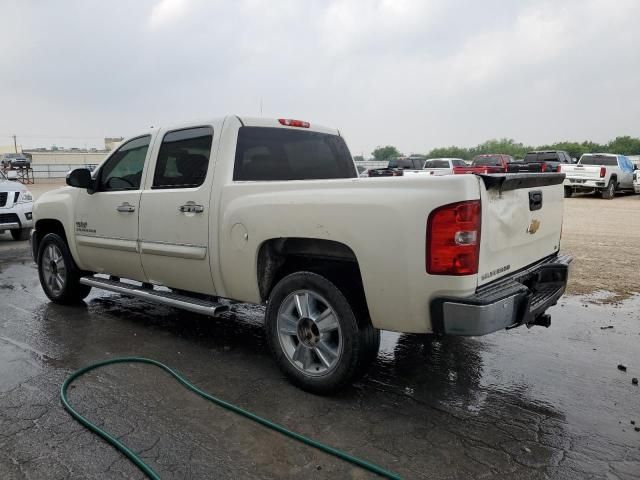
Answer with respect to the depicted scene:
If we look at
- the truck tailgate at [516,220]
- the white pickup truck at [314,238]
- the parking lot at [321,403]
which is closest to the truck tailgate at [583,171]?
the parking lot at [321,403]

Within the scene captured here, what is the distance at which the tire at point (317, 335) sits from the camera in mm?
3324

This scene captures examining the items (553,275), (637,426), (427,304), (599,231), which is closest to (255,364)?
(427,304)

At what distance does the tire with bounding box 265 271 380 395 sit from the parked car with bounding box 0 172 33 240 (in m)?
8.92

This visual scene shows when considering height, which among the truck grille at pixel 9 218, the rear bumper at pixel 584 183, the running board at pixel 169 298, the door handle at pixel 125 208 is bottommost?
the rear bumper at pixel 584 183

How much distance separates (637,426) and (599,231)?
939 cm

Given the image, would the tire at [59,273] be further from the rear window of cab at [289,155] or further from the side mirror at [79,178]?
the rear window of cab at [289,155]

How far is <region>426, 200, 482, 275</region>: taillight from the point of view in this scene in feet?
9.33

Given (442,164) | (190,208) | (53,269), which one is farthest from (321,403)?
(442,164)

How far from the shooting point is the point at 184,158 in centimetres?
445

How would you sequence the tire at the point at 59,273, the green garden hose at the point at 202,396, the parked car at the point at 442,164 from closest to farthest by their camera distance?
the green garden hose at the point at 202,396 < the tire at the point at 59,273 < the parked car at the point at 442,164

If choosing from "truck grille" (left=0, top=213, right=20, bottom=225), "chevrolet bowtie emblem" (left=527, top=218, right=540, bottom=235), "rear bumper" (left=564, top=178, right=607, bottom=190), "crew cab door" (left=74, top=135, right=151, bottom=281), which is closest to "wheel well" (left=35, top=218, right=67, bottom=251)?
"crew cab door" (left=74, top=135, right=151, bottom=281)

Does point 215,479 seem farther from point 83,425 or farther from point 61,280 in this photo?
point 61,280

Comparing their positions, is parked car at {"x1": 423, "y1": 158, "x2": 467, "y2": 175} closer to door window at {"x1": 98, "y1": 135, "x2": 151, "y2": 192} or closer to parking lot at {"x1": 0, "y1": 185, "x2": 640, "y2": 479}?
parking lot at {"x1": 0, "y1": 185, "x2": 640, "y2": 479}

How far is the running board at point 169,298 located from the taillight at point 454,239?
1832 millimetres
